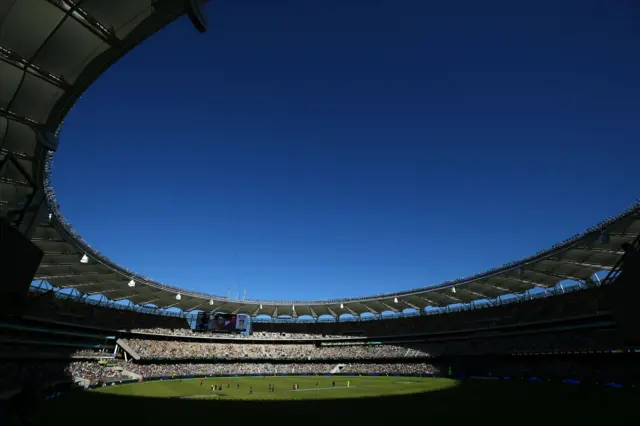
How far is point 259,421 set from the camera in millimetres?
20141

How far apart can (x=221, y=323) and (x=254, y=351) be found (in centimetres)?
1171

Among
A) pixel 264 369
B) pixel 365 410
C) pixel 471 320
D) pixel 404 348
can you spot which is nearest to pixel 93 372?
pixel 264 369

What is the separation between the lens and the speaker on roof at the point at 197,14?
10.5 m

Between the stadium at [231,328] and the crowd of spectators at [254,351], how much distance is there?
40cm

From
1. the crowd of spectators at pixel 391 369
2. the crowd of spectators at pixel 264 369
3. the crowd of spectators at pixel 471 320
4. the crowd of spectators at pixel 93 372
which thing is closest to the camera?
the crowd of spectators at pixel 93 372

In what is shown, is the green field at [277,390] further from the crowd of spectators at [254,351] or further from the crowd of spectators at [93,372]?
the crowd of spectators at [254,351]

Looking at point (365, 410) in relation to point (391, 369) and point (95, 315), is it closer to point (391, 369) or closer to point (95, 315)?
point (391, 369)

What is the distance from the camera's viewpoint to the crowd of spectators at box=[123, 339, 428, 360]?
63.9m

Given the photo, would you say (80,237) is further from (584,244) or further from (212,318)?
(584,244)

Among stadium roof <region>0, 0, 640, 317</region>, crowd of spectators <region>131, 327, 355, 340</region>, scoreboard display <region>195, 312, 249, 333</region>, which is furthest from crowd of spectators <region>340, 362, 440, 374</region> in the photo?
stadium roof <region>0, 0, 640, 317</region>

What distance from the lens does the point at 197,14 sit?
35.4 feet

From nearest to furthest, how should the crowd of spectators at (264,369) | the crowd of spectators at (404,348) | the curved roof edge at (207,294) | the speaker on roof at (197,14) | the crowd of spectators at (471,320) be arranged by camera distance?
the speaker on roof at (197,14) → the curved roof edge at (207,294) → the crowd of spectators at (404,348) → the crowd of spectators at (471,320) → the crowd of spectators at (264,369)

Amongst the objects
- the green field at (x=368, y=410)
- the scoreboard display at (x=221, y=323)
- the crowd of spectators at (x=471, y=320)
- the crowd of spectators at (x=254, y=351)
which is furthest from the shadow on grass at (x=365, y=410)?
the scoreboard display at (x=221, y=323)

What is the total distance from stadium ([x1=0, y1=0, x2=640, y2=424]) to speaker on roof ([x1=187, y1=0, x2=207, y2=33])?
0.09 metres
